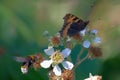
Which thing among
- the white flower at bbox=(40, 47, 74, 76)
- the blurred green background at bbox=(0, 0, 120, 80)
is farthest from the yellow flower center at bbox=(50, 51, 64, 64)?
the blurred green background at bbox=(0, 0, 120, 80)

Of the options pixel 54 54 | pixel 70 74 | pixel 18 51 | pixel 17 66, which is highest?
pixel 18 51

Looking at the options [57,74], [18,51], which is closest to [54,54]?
[57,74]

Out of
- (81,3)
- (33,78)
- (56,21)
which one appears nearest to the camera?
(33,78)

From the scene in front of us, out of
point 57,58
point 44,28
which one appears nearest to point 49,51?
point 57,58

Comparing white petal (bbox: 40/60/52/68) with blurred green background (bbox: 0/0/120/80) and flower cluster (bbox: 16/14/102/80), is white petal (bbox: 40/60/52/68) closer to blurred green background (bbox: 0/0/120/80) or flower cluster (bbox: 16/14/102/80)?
flower cluster (bbox: 16/14/102/80)

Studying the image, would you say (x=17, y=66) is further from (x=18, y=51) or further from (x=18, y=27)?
(x=18, y=27)

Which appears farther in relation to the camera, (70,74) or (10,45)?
(10,45)
